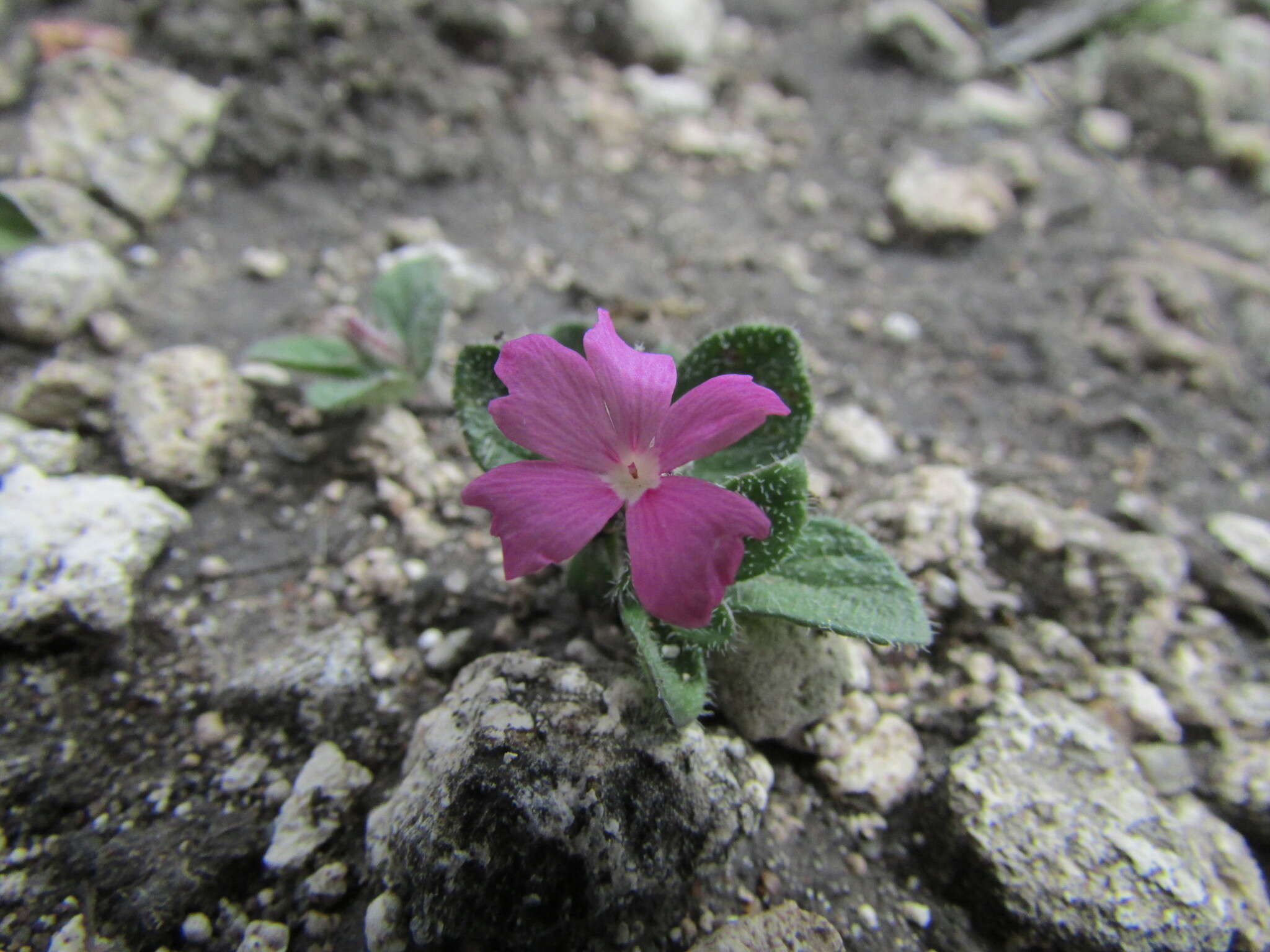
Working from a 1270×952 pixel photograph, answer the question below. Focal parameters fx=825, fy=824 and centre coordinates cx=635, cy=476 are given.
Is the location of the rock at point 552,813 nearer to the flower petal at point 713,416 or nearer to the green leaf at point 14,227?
the flower petal at point 713,416

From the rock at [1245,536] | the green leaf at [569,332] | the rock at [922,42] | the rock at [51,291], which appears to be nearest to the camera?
the green leaf at [569,332]

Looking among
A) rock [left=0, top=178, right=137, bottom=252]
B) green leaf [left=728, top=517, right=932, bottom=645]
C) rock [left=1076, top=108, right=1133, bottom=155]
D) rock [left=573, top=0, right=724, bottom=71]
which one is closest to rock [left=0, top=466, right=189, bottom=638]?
rock [left=0, top=178, right=137, bottom=252]

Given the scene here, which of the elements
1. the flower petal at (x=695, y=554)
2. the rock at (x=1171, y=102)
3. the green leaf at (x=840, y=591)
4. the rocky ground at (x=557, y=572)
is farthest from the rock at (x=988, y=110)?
the flower petal at (x=695, y=554)

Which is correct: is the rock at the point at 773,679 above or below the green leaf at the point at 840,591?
below

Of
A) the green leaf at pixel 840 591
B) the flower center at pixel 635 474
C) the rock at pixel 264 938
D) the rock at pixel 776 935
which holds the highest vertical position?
the flower center at pixel 635 474

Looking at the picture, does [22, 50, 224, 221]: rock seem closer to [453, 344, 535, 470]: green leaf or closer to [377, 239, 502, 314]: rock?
[377, 239, 502, 314]: rock

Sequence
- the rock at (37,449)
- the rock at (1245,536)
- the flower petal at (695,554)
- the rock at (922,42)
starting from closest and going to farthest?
the flower petal at (695,554)
the rock at (37,449)
the rock at (1245,536)
the rock at (922,42)

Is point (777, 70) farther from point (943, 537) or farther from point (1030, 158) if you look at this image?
point (943, 537)

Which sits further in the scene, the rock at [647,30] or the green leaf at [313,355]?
the rock at [647,30]
